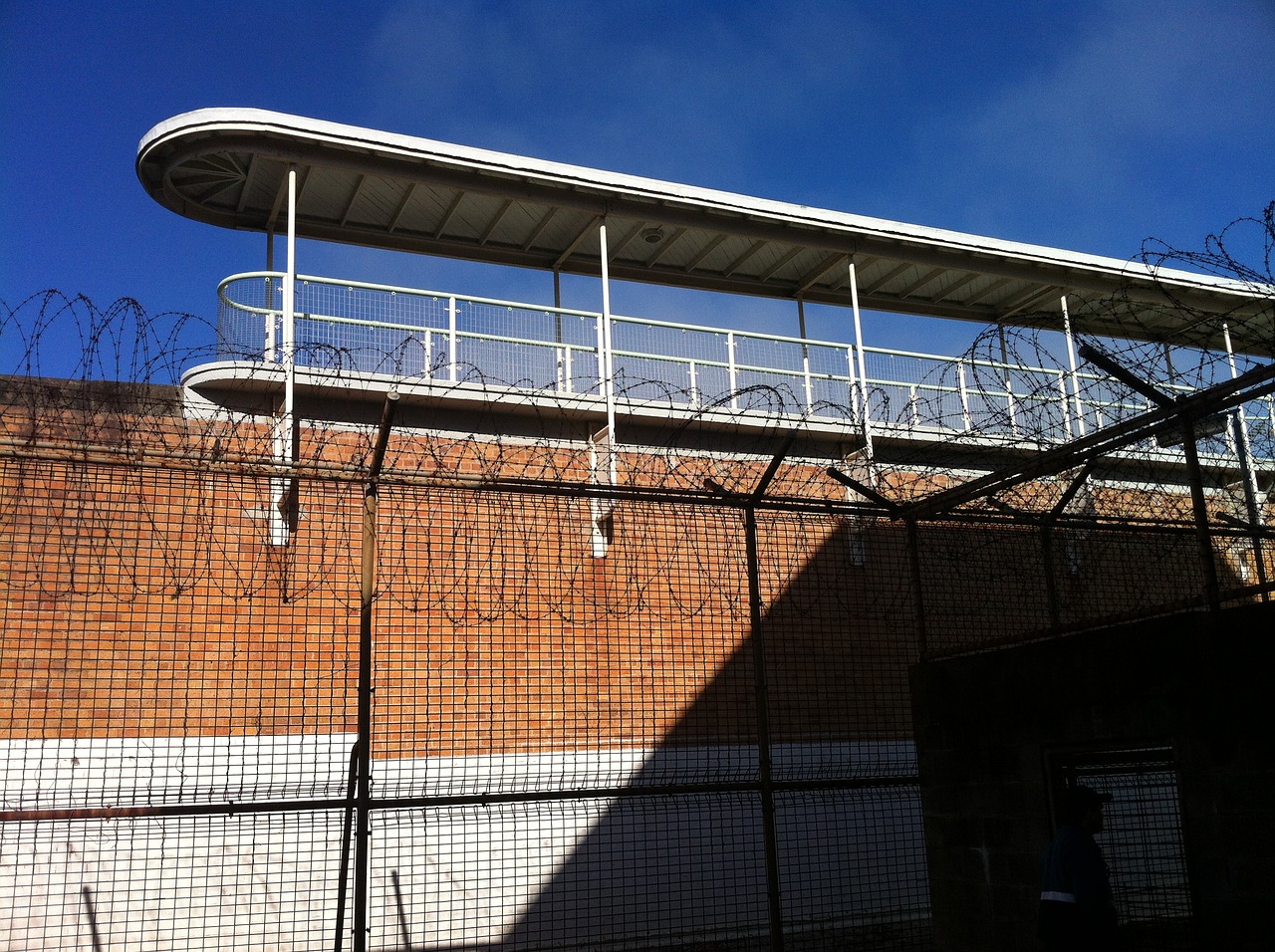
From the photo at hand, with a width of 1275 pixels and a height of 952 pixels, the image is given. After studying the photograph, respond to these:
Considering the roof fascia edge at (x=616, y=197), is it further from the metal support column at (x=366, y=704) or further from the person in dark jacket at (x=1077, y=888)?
the metal support column at (x=366, y=704)

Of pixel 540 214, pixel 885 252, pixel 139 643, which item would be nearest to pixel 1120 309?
pixel 885 252

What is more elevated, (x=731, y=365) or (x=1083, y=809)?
(x=731, y=365)

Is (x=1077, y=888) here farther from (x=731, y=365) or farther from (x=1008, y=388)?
(x=731, y=365)

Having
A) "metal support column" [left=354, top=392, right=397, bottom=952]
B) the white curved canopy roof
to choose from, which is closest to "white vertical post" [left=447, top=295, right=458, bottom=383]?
the white curved canopy roof

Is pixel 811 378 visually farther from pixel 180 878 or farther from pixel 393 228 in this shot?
pixel 180 878

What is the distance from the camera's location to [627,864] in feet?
34.1

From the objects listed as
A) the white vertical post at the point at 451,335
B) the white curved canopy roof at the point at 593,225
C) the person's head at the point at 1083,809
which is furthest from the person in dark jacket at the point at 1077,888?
the white vertical post at the point at 451,335

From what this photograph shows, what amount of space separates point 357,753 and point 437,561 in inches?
150

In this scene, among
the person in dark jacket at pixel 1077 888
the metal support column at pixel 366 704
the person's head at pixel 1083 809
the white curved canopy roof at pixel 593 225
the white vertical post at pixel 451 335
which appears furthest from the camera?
the white vertical post at pixel 451 335

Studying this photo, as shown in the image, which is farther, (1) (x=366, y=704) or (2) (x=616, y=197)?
(2) (x=616, y=197)

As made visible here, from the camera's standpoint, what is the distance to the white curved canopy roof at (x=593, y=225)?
12.3 meters

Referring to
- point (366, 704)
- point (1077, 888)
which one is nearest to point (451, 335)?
point (366, 704)

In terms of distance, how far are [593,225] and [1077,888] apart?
1090 centimetres

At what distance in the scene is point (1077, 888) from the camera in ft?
16.7
